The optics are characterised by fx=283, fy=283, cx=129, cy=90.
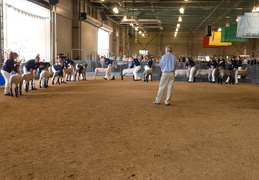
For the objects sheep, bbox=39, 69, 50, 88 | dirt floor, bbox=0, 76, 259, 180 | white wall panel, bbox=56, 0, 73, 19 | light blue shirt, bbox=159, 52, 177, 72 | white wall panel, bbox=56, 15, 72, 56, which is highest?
white wall panel, bbox=56, 0, 73, 19

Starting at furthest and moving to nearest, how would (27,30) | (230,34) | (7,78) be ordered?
(230,34) → (27,30) → (7,78)

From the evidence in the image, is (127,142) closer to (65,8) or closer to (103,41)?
(65,8)

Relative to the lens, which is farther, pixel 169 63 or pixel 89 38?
pixel 89 38

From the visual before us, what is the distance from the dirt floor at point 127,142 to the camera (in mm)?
4004

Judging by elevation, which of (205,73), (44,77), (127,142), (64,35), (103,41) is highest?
(103,41)

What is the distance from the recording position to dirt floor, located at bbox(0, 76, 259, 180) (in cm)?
400

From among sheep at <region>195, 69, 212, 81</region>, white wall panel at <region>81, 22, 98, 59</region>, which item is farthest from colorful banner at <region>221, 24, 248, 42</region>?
white wall panel at <region>81, 22, 98, 59</region>

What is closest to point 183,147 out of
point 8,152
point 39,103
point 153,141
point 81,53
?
point 153,141

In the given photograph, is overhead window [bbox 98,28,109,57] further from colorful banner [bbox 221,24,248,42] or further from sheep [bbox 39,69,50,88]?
sheep [bbox 39,69,50,88]

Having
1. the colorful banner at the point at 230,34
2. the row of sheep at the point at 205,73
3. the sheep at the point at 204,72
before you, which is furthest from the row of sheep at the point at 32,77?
the colorful banner at the point at 230,34

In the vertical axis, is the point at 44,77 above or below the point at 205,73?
below

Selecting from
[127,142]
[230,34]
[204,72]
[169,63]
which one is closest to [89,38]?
[204,72]

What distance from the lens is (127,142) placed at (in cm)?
542

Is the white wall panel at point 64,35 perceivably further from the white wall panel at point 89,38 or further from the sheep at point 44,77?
the sheep at point 44,77
